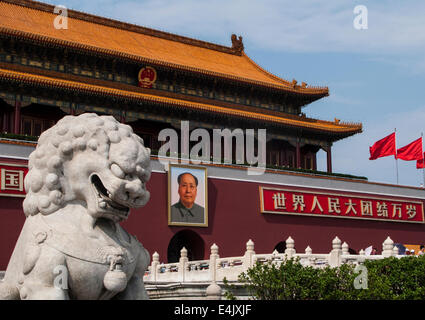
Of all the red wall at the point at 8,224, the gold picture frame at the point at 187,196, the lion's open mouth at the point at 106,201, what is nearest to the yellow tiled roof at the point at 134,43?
the gold picture frame at the point at 187,196

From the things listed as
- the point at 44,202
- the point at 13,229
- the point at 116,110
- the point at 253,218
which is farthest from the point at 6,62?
the point at 44,202

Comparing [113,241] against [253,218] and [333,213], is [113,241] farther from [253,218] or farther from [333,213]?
[333,213]

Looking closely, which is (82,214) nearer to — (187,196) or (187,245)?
(187,196)

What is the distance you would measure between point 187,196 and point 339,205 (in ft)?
19.6

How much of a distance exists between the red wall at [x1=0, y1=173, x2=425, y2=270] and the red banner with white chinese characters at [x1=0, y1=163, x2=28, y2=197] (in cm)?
19

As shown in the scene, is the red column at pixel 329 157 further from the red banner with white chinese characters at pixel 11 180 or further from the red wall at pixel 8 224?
the red wall at pixel 8 224

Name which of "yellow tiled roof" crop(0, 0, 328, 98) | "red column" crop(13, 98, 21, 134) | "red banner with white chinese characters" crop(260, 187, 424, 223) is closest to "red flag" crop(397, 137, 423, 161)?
"red banner with white chinese characters" crop(260, 187, 424, 223)

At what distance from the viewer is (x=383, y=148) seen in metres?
22.5

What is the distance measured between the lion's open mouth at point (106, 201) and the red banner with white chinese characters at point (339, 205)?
15.4 m

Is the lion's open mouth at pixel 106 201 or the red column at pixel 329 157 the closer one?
the lion's open mouth at pixel 106 201

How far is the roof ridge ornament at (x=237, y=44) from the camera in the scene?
26.9 meters

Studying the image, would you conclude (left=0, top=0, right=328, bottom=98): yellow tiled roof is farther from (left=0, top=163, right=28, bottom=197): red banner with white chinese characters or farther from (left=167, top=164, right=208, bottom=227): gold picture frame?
(left=0, top=163, right=28, bottom=197): red banner with white chinese characters

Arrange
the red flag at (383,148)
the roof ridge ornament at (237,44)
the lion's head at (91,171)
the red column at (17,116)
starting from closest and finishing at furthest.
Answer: the lion's head at (91,171), the red column at (17,116), the red flag at (383,148), the roof ridge ornament at (237,44)
